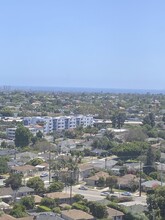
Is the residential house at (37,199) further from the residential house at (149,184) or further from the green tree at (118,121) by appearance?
the green tree at (118,121)

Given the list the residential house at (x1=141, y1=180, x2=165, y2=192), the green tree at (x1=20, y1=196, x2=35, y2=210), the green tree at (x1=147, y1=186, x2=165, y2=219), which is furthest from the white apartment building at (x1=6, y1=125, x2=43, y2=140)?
the green tree at (x1=147, y1=186, x2=165, y2=219)

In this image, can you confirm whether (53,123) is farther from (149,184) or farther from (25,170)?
(149,184)

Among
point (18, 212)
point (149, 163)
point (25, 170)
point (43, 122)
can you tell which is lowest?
point (25, 170)

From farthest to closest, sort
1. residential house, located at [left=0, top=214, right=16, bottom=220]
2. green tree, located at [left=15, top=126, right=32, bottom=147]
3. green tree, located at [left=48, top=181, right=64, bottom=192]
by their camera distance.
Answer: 1. green tree, located at [left=15, top=126, right=32, bottom=147]
2. green tree, located at [left=48, top=181, right=64, bottom=192]
3. residential house, located at [left=0, top=214, right=16, bottom=220]

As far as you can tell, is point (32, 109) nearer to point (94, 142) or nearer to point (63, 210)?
point (94, 142)

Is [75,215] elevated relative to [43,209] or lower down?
elevated

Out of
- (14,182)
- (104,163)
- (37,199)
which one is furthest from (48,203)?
(104,163)

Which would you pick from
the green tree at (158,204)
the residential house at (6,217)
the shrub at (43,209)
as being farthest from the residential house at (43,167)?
the green tree at (158,204)

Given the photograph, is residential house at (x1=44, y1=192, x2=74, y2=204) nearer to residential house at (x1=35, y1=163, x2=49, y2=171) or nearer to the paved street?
the paved street
